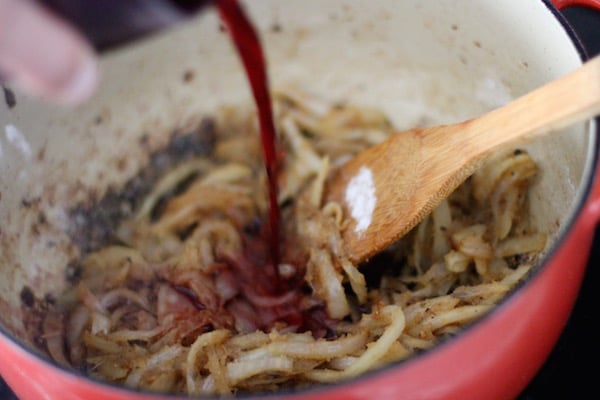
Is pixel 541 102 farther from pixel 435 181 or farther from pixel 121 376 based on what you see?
pixel 121 376

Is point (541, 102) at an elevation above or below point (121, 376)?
above

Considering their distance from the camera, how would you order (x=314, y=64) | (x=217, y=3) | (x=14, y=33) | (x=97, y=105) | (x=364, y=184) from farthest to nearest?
(x=314, y=64) → (x=97, y=105) → (x=364, y=184) → (x=217, y=3) → (x=14, y=33)

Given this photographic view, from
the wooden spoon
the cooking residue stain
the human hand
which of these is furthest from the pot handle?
the human hand

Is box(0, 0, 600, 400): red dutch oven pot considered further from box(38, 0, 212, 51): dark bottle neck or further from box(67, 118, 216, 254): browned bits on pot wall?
box(67, 118, 216, 254): browned bits on pot wall

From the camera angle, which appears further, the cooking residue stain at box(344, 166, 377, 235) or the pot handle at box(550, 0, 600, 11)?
the cooking residue stain at box(344, 166, 377, 235)

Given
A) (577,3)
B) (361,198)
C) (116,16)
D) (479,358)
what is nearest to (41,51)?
(116,16)

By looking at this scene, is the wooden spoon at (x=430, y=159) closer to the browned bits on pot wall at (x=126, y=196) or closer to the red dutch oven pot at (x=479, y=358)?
the red dutch oven pot at (x=479, y=358)

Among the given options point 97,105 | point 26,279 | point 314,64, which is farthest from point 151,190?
point 314,64
